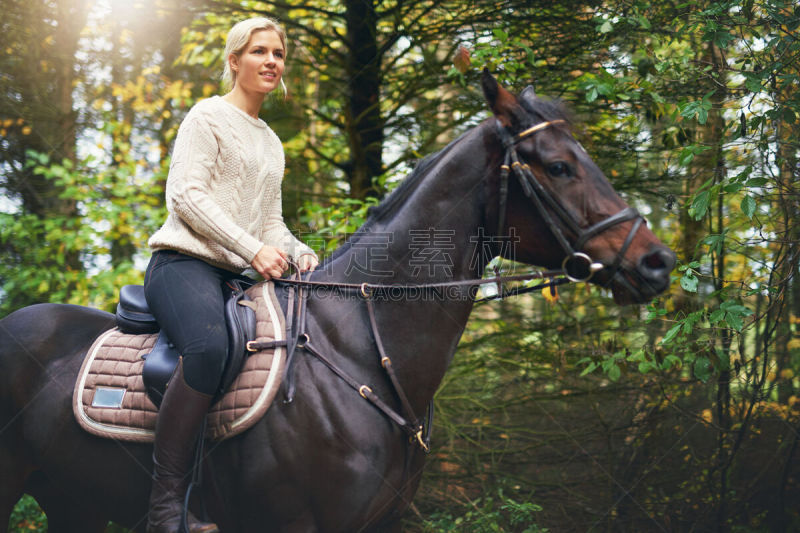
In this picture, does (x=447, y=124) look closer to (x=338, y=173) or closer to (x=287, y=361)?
(x=338, y=173)

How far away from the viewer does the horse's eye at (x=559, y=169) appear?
7.05ft

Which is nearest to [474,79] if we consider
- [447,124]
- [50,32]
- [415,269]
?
[447,124]

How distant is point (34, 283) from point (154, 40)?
11.6 feet

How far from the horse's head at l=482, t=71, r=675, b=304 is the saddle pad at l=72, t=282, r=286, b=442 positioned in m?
1.05

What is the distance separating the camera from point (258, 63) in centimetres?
253

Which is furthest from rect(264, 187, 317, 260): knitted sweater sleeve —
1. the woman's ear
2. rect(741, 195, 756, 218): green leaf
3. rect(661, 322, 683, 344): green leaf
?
rect(741, 195, 756, 218): green leaf

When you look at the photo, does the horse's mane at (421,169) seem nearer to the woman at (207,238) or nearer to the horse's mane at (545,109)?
the horse's mane at (545,109)

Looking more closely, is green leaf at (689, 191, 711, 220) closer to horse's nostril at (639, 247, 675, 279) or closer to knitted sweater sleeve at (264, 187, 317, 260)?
horse's nostril at (639, 247, 675, 279)

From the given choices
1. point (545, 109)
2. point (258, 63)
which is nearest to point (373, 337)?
point (545, 109)

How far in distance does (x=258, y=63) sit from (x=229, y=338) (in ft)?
4.14

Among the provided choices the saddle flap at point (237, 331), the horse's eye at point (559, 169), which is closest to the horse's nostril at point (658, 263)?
the horse's eye at point (559, 169)

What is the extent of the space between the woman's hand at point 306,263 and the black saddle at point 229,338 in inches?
11.4

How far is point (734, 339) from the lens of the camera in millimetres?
4023

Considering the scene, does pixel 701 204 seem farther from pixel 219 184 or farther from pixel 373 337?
pixel 219 184
